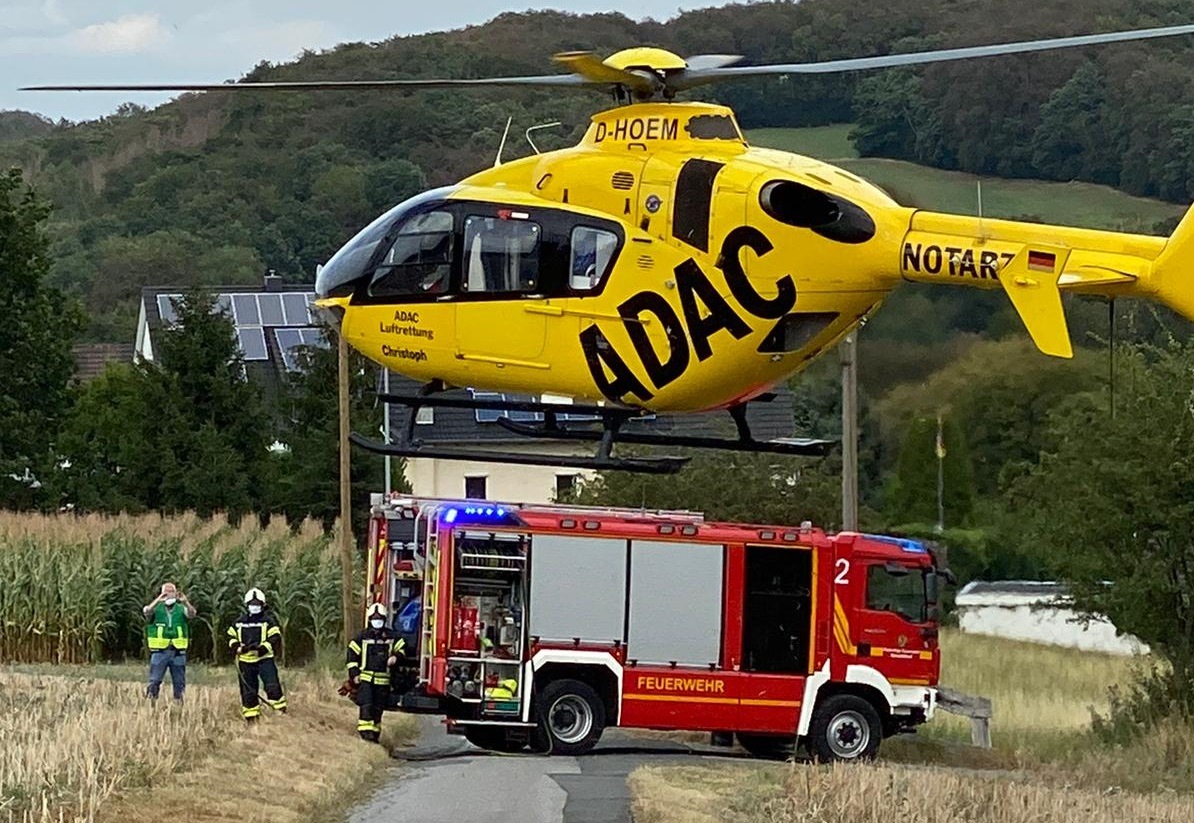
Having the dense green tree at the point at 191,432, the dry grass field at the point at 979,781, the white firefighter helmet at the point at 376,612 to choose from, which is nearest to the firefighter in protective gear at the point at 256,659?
the white firefighter helmet at the point at 376,612

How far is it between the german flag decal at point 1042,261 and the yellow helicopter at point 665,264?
0.05 feet

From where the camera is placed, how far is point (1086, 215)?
51.5m

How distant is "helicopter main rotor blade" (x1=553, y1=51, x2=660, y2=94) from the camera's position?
14.7m

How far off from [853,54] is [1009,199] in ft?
36.8

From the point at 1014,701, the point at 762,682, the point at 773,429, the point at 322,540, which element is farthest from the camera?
the point at 773,429

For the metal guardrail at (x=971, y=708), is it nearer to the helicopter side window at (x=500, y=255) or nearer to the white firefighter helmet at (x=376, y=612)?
the white firefighter helmet at (x=376, y=612)

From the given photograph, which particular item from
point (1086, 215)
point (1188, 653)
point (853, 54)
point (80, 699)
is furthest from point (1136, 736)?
point (853, 54)

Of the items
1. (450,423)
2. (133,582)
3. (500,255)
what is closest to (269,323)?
(450,423)

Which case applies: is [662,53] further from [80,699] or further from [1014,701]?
[1014,701]

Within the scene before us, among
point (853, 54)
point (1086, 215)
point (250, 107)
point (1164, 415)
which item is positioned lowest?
point (1164, 415)

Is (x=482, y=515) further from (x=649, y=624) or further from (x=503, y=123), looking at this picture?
(x=503, y=123)

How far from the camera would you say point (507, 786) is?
20.9 metres

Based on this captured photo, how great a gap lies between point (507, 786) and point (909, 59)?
9587mm

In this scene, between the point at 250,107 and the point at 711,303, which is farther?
the point at 250,107
